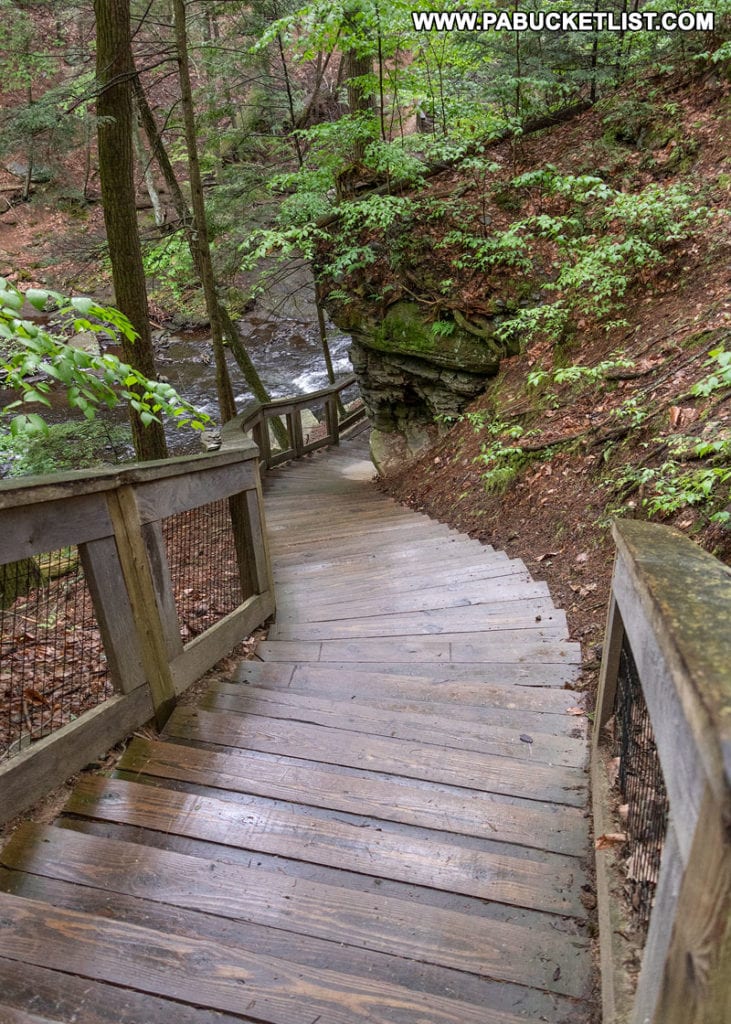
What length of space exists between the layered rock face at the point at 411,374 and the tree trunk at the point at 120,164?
3.57 meters

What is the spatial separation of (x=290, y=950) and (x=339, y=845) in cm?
43

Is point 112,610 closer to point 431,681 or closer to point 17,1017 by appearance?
point 17,1017

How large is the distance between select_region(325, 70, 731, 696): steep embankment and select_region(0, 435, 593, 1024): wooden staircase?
88cm

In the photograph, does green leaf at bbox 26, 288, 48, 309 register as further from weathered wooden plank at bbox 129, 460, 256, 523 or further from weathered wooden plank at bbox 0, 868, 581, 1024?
weathered wooden plank at bbox 0, 868, 581, 1024

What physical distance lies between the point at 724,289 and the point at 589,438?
2025mm

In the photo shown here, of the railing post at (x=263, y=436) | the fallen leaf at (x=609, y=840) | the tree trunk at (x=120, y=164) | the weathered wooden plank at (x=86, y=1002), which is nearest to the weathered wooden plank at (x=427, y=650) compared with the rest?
the fallen leaf at (x=609, y=840)

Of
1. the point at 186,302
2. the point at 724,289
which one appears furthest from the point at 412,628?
the point at 186,302

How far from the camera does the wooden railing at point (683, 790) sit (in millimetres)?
843

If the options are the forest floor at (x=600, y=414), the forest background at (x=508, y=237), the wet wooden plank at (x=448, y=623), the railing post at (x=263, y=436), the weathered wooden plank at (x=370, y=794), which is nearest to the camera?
the weathered wooden plank at (x=370, y=794)

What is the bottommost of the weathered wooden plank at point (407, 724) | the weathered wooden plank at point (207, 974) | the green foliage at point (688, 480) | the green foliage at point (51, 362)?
the weathered wooden plank at point (407, 724)

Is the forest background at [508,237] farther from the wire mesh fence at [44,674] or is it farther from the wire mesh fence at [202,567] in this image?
the wire mesh fence at [44,674]

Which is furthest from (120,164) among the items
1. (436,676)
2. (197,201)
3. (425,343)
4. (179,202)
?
(436,676)

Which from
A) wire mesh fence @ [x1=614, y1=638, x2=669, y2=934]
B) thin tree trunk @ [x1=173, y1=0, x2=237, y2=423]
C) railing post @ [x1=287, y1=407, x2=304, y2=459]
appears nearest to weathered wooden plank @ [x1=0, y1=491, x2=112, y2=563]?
wire mesh fence @ [x1=614, y1=638, x2=669, y2=934]

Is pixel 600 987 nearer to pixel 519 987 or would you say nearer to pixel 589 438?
pixel 519 987
